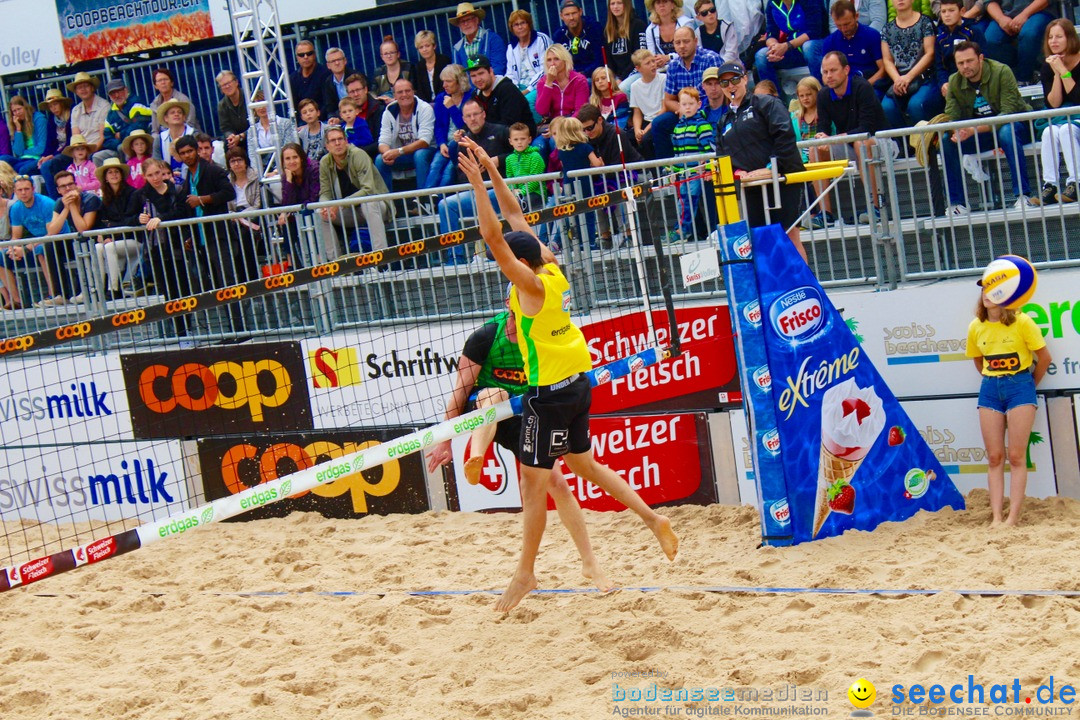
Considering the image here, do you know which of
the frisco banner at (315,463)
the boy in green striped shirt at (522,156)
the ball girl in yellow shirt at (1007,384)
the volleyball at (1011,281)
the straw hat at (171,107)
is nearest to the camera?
the volleyball at (1011,281)

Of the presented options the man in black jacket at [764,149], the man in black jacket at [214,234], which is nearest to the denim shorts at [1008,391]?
the man in black jacket at [764,149]

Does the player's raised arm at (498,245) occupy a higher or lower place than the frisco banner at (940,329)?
higher

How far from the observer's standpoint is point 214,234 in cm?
891

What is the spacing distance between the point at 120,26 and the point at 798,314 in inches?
385

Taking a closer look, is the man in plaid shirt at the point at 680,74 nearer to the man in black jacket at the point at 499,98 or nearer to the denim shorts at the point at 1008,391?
the man in black jacket at the point at 499,98

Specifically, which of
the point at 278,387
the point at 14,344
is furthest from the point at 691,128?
the point at 14,344

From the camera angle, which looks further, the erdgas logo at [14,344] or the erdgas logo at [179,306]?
the erdgas logo at [179,306]

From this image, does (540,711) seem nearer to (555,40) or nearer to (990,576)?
(990,576)

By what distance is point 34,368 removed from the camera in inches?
371

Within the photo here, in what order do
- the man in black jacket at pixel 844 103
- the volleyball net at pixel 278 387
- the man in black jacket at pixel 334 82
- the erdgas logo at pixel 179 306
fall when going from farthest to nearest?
the man in black jacket at pixel 334 82
the man in black jacket at pixel 844 103
the volleyball net at pixel 278 387
the erdgas logo at pixel 179 306

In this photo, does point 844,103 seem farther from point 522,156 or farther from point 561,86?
point 561,86

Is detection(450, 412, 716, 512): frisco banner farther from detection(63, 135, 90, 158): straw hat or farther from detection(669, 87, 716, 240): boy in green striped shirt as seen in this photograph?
detection(63, 135, 90, 158): straw hat

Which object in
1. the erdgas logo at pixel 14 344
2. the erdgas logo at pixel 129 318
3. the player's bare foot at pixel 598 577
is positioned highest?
the erdgas logo at pixel 129 318

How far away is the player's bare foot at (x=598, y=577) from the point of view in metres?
6.27
